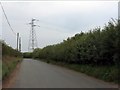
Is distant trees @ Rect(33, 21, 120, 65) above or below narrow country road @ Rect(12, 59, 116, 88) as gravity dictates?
above

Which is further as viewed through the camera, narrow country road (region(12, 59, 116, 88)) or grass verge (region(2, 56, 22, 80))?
grass verge (region(2, 56, 22, 80))

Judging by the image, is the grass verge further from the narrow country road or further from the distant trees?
the distant trees

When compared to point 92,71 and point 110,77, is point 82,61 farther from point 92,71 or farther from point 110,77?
point 110,77

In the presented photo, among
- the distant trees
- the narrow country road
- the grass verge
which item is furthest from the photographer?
the grass verge

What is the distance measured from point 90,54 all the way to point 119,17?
24.0 feet

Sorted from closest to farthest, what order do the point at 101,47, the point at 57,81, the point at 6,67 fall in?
the point at 57,81, the point at 101,47, the point at 6,67

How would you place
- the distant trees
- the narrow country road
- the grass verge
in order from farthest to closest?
the grass verge, the distant trees, the narrow country road

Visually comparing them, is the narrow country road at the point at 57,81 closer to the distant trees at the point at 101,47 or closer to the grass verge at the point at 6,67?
the grass verge at the point at 6,67

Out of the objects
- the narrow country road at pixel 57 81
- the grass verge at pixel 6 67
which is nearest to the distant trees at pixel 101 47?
the narrow country road at pixel 57 81

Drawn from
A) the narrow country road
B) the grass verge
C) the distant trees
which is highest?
the distant trees

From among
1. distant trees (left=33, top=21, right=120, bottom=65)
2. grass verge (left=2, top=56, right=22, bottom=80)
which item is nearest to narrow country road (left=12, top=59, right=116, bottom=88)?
grass verge (left=2, top=56, right=22, bottom=80)

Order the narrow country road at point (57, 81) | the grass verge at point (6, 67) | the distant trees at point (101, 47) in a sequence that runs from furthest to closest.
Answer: the grass verge at point (6, 67) → the distant trees at point (101, 47) → the narrow country road at point (57, 81)

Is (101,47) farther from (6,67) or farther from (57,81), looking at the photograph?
(6,67)

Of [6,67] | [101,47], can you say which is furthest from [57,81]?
[6,67]
